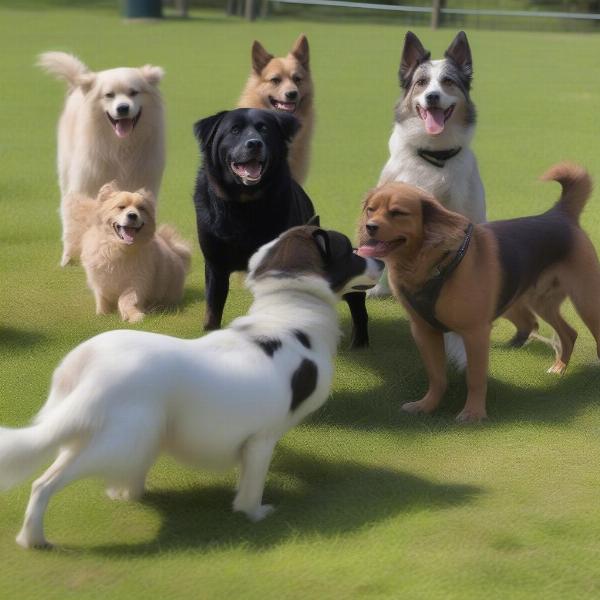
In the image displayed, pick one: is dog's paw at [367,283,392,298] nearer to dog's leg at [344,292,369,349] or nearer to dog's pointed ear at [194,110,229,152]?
dog's leg at [344,292,369,349]

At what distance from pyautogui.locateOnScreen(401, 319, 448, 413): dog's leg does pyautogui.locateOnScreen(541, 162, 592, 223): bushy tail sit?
88 centimetres

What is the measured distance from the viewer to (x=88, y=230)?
6.05 m

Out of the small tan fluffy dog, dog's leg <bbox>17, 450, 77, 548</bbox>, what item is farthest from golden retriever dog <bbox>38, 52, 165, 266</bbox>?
dog's leg <bbox>17, 450, 77, 548</bbox>

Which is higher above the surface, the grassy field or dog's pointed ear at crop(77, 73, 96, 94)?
dog's pointed ear at crop(77, 73, 96, 94)

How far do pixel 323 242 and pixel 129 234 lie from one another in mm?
2126

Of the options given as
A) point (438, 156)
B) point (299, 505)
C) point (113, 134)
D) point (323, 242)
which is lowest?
point (299, 505)

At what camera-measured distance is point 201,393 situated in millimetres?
3287

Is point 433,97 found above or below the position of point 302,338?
above

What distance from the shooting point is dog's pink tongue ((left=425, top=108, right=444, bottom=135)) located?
5.52m

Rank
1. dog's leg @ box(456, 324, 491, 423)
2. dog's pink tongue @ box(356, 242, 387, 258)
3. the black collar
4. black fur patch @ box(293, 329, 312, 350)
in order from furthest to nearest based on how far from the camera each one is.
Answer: the black collar
dog's leg @ box(456, 324, 491, 423)
dog's pink tongue @ box(356, 242, 387, 258)
black fur patch @ box(293, 329, 312, 350)

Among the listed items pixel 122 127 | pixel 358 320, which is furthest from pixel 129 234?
pixel 358 320

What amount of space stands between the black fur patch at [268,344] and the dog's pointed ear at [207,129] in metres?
1.65

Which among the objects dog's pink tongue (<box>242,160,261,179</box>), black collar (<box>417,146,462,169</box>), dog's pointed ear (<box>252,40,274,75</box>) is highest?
dog's pointed ear (<box>252,40,274,75</box>)

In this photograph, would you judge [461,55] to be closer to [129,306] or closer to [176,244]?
[176,244]
